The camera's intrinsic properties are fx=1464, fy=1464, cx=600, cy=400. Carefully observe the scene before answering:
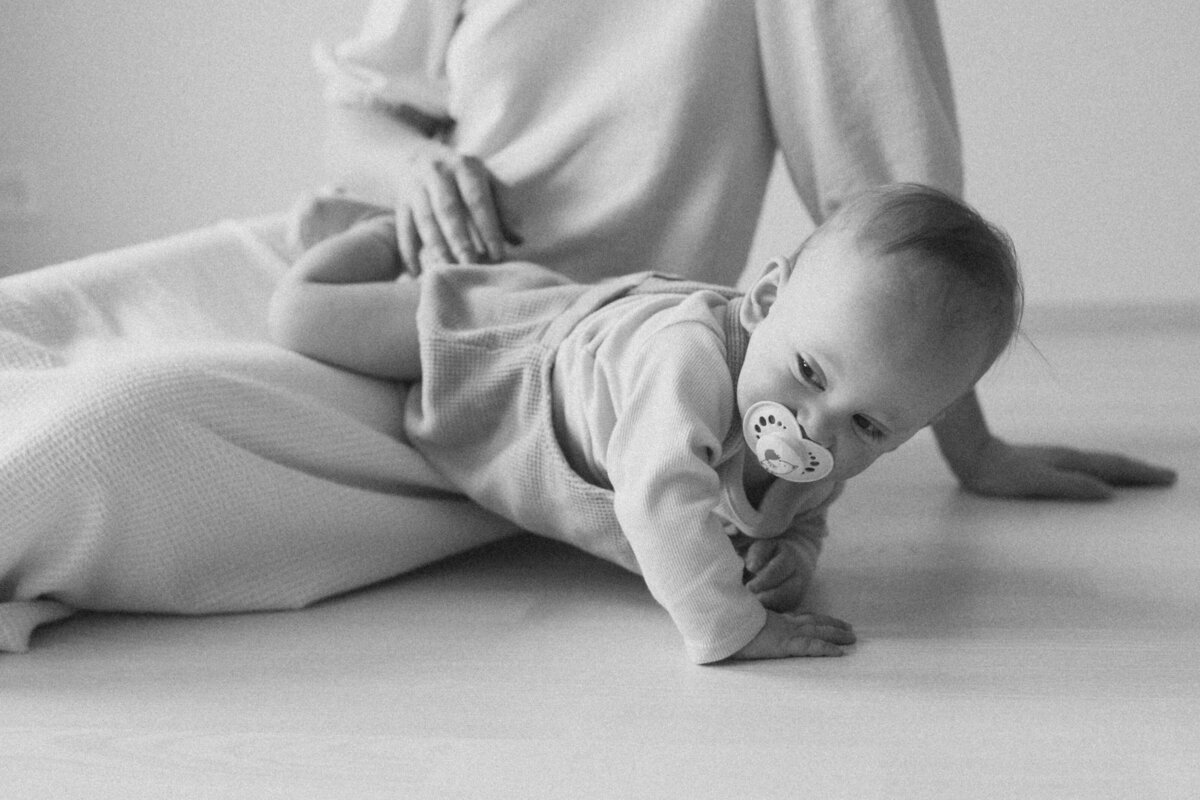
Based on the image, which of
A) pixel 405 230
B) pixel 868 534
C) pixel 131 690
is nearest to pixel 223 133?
pixel 405 230

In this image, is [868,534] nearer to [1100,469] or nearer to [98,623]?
[1100,469]

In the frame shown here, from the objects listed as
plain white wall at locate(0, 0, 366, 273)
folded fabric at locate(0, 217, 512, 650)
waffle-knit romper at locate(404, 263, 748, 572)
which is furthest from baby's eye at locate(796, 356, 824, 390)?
plain white wall at locate(0, 0, 366, 273)

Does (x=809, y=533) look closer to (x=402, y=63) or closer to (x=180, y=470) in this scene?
(x=180, y=470)

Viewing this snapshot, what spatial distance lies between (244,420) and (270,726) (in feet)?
0.96

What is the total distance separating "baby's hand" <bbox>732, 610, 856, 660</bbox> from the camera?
0.96 meters

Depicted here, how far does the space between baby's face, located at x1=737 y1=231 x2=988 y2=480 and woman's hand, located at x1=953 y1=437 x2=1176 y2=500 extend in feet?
1.66

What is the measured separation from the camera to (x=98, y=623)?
1052mm

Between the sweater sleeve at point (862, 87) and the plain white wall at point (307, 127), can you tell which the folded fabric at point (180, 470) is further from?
the plain white wall at point (307, 127)

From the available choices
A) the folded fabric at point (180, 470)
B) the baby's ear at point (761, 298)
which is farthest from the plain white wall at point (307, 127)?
the baby's ear at point (761, 298)

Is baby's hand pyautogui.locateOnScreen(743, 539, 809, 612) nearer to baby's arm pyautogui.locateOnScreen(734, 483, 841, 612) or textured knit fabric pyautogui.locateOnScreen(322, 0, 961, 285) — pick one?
baby's arm pyautogui.locateOnScreen(734, 483, 841, 612)

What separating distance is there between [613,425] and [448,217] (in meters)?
0.33

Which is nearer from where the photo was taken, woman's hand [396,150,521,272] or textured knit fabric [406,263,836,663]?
textured knit fabric [406,263,836,663]

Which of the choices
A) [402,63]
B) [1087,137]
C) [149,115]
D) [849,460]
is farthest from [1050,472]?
[149,115]

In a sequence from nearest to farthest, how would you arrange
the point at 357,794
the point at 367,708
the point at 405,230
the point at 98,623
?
the point at 357,794
the point at 367,708
the point at 98,623
the point at 405,230
